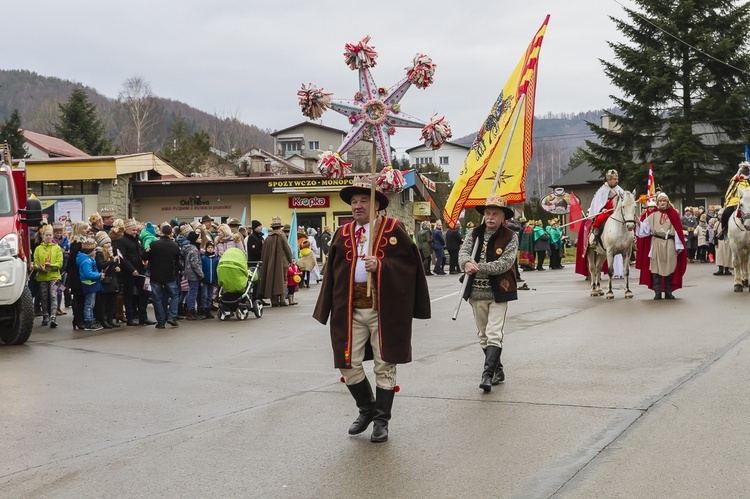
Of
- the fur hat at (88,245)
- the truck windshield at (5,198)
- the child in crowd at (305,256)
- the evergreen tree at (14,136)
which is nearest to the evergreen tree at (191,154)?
the evergreen tree at (14,136)

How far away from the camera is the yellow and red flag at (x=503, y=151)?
33.2 ft

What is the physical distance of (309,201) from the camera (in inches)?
1758

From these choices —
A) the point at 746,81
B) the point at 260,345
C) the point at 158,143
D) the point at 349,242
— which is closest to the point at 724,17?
the point at 746,81

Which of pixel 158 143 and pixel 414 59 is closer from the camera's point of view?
pixel 414 59

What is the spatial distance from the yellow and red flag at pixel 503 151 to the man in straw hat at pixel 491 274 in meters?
1.16

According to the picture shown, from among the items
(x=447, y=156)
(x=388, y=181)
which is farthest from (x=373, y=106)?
(x=447, y=156)

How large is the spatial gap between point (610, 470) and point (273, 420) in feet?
10.2

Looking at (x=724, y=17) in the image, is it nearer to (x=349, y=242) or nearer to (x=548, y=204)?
(x=548, y=204)

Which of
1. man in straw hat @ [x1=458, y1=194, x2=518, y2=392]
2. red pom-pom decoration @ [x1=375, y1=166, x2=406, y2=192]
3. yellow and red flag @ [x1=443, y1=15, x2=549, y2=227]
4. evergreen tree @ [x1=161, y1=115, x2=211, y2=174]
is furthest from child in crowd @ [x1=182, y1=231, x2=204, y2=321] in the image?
evergreen tree @ [x1=161, y1=115, x2=211, y2=174]

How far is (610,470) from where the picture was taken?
5.56 meters

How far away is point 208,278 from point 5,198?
173 inches

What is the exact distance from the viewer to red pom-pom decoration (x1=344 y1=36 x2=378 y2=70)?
27.2 feet

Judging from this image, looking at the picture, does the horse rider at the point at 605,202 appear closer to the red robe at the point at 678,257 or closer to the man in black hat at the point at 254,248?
the red robe at the point at 678,257

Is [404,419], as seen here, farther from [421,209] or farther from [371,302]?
[421,209]
